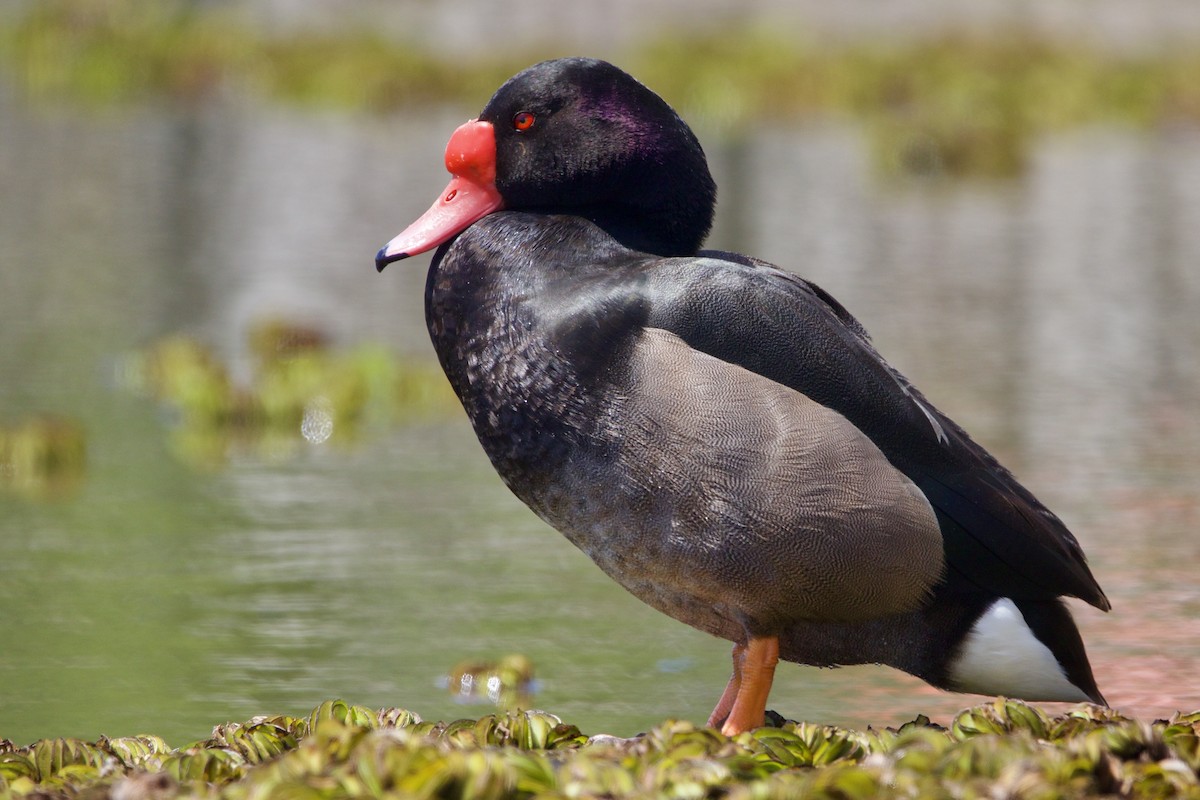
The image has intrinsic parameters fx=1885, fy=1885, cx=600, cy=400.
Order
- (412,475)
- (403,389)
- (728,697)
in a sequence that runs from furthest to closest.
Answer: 1. (403,389)
2. (412,475)
3. (728,697)

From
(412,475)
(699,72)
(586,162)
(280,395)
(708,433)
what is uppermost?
(699,72)

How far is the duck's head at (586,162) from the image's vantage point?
459 centimetres

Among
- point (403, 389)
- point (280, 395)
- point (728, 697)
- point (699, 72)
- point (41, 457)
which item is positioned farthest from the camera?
point (699, 72)

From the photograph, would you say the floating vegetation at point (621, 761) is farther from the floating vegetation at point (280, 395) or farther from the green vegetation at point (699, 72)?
the green vegetation at point (699, 72)

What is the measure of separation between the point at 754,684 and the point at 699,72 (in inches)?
1121

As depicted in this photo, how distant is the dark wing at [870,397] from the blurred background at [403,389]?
0.93m

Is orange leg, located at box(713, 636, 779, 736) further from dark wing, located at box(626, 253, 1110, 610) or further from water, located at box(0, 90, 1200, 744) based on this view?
water, located at box(0, 90, 1200, 744)

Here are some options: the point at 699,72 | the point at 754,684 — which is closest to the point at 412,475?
the point at 754,684

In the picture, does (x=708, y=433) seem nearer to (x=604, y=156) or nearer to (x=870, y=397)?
(x=870, y=397)

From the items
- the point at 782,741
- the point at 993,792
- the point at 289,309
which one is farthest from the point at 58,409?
the point at 993,792

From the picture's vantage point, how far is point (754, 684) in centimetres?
430

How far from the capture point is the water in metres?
5.44

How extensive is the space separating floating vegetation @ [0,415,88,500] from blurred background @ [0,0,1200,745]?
0.02 m

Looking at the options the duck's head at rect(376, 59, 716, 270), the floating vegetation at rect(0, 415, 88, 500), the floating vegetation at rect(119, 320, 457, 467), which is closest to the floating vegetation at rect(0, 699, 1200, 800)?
the duck's head at rect(376, 59, 716, 270)
